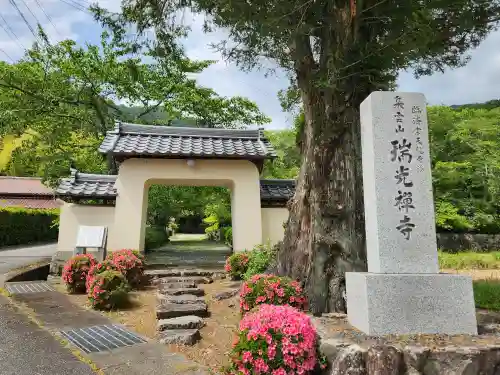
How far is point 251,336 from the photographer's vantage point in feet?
→ 10.6

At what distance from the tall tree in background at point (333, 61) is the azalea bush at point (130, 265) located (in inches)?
148

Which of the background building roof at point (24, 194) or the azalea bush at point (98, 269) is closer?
the azalea bush at point (98, 269)

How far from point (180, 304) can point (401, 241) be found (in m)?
4.24

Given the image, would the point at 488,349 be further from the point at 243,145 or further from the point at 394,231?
the point at 243,145

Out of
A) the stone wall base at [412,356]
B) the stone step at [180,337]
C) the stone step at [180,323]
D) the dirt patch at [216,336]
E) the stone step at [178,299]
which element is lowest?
the dirt patch at [216,336]

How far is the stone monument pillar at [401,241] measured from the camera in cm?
359

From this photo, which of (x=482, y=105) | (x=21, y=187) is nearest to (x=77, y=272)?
(x=21, y=187)

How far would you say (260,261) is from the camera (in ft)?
26.7

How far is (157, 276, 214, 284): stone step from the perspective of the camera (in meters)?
8.55

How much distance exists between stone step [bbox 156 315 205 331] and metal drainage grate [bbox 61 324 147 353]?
39 centimetres

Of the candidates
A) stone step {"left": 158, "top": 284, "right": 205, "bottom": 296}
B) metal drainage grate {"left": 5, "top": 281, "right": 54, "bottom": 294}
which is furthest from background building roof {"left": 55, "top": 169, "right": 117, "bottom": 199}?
stone step {"left": 158, "top": 284, "right": 205, "bottom": 296}

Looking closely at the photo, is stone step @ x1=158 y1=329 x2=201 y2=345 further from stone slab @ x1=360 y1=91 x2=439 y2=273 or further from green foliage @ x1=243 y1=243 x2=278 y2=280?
green foliage @ x1=243 y1=243 x2=278 y2=280

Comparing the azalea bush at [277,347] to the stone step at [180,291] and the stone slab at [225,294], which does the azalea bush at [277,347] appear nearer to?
the stone slab at [225,294]

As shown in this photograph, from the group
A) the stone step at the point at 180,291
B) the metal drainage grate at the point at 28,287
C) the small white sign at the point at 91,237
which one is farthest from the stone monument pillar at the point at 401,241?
the metal drainage grate at the point at 28,287
